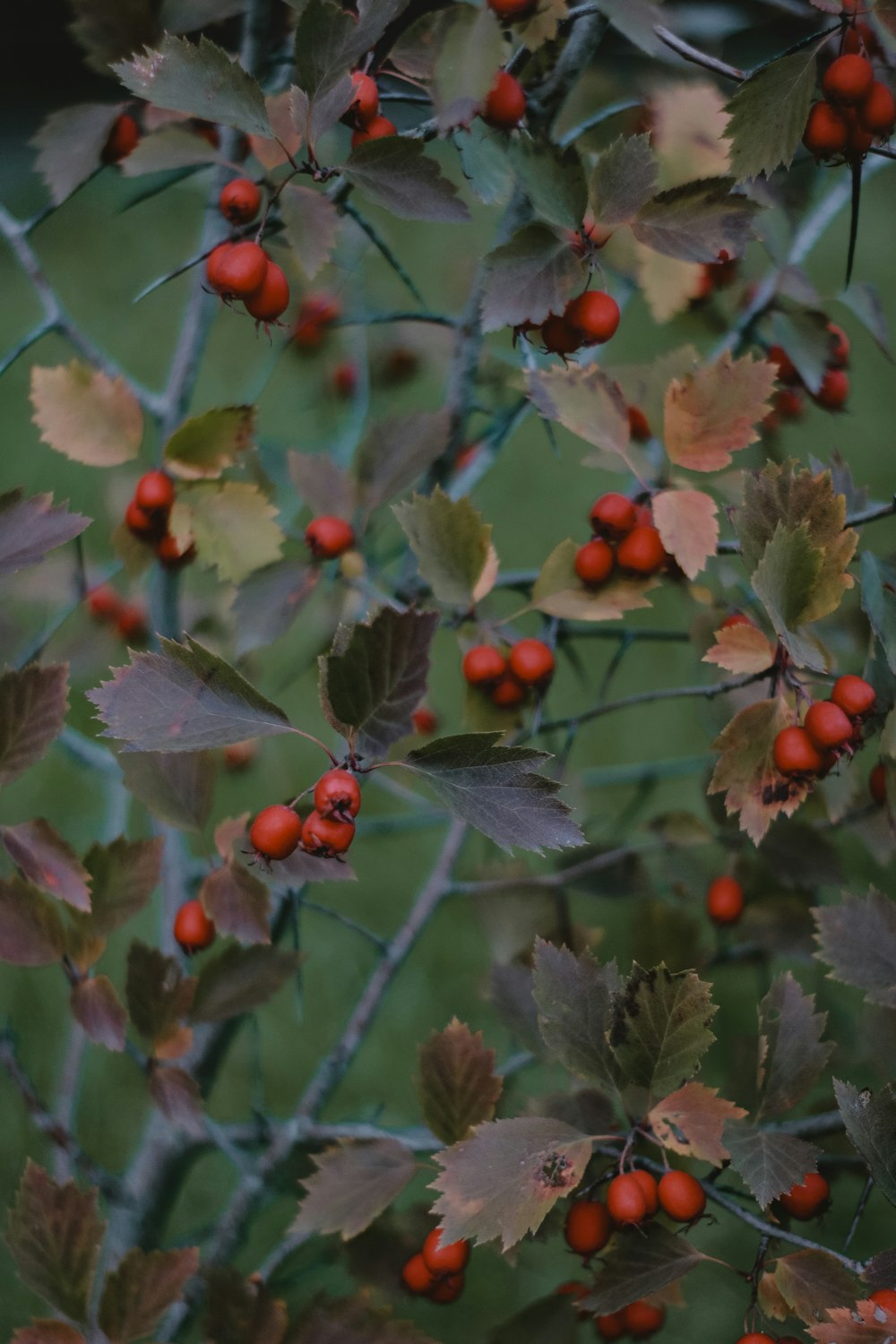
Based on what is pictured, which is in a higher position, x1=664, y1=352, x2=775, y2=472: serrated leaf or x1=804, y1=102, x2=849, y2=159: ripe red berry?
x1=804, y1=102, x2=849, y2=159: ripe red berry

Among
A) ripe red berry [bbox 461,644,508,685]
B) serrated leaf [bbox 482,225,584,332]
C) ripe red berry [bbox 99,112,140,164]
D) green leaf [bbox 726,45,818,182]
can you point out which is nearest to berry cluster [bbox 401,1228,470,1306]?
ripe red berry [bbox 461,644,508,685]

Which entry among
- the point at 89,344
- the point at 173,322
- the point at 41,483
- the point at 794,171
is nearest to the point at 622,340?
the point at 173,322

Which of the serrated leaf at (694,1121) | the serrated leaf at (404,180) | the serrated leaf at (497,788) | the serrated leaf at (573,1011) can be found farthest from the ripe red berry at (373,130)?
the serrated leaf at (694,1121)

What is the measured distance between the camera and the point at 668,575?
0.85 metres

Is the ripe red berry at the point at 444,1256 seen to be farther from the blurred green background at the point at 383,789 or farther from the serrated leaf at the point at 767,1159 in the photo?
the serrated leaf at the point at 767,1159

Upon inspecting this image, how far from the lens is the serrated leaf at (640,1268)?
0.63 meters

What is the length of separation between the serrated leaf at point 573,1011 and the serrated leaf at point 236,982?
0.23 m

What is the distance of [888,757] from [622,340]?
1.87 m

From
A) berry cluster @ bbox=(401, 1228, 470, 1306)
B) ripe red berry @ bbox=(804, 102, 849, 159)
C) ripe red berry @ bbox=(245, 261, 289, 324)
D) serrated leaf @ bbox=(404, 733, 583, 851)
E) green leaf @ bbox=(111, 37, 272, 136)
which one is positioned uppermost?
green leaf @ bbox=(111, 37, 272, 136)

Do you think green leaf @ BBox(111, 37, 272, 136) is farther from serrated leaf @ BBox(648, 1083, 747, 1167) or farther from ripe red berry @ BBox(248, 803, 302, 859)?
serrated leaf @ BBox(648, 1083, 747, 1167)

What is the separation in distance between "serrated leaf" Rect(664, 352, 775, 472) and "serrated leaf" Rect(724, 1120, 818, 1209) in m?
0.41

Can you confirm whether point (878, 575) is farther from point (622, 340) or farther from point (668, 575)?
point (622, 340)

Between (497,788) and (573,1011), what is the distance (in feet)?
0.50

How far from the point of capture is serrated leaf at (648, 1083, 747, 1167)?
65 cm
